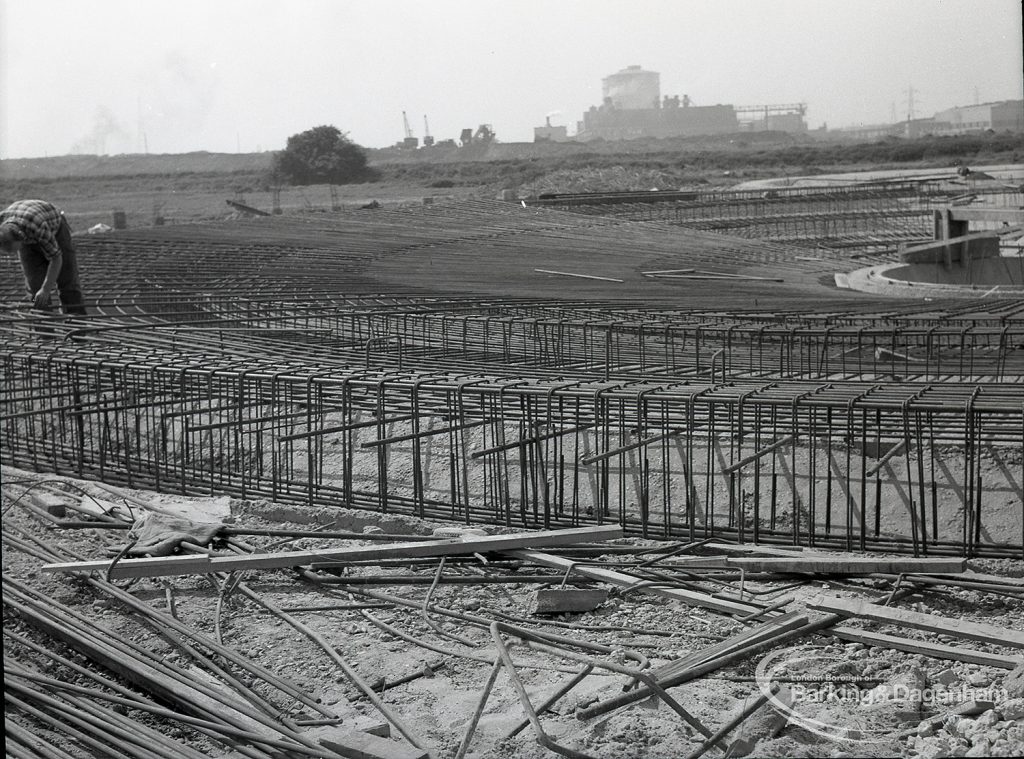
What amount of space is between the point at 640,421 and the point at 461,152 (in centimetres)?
5081

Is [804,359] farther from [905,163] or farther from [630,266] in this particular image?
[905,163]

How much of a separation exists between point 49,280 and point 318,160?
105ft

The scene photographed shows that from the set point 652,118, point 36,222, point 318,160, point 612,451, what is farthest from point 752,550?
point 652,118

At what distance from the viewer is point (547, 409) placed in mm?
6875

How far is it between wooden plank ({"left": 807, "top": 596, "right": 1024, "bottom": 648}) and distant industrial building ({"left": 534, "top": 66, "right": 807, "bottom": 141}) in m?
49.7

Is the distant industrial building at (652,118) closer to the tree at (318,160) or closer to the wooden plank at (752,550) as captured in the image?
the tree at (318,160)

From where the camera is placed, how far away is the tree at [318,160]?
41.7 meters

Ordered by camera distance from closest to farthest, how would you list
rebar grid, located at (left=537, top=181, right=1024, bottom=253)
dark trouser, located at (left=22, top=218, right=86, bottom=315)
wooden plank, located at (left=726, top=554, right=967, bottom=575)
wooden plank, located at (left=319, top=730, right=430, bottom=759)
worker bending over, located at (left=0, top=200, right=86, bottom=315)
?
wooden plank, located at (left=319, top=730, right=430, bottom=759)
wooden plank, located at (left=726, top=554, right=967, bottom=575)
worker bending over, located at (left=0, top=200, right=86, bottom=315)
dark trouser, located at (left=22, top=218, right=86, bottom=315)
rebar grid, located at (left=537, top=181, right=1024, bottom=253)

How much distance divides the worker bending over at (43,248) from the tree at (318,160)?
30.4 meters

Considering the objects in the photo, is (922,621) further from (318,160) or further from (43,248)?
(318,160)

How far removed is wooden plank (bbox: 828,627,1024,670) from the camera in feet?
13.0

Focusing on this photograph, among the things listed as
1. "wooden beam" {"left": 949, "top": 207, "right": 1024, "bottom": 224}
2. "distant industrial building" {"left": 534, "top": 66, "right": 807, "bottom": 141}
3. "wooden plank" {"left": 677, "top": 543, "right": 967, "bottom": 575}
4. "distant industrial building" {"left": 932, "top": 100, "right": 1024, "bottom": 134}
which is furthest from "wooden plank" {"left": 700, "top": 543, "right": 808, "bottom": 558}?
"distant industrial building" {"left": 534, "top": 66, "right": 807, "bottom": 141}

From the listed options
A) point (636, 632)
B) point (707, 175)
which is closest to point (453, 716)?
point (636, 632)

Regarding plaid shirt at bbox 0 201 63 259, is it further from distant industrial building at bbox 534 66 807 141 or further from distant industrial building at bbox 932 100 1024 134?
distant industrial building at bbox 534 66 807 141
